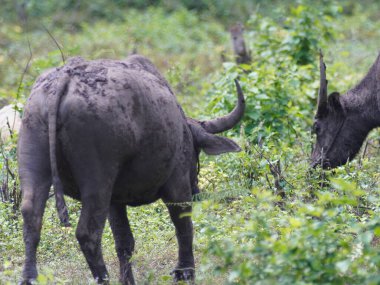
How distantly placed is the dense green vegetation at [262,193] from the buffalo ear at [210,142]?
0.38 m

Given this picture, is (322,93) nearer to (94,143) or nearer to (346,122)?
(346,122)

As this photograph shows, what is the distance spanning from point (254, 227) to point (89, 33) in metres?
15.2

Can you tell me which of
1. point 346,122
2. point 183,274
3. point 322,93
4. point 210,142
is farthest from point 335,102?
point 183,274

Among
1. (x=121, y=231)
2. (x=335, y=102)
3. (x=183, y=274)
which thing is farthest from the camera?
(x=335, y=102)

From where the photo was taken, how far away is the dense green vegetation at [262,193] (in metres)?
4.46

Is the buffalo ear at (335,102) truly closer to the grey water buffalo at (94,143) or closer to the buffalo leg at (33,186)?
the grey water buffalo at (94,143)

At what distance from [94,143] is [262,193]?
1082mm

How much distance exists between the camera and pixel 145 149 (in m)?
5.23

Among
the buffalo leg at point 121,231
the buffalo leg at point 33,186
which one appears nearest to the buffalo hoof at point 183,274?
the buffalo leg at point 121,231

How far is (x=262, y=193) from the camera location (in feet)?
15.7

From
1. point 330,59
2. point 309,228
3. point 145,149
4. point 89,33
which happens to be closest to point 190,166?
point 145,149

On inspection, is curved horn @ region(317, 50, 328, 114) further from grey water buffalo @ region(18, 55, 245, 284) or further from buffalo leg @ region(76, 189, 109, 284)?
buffalo leg @ region(76, 189, 109, 284)

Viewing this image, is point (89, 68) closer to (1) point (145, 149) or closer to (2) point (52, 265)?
(1) point (145, 149)

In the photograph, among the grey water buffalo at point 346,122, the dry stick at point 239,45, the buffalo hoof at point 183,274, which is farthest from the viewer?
the dry stick at point 239,45
